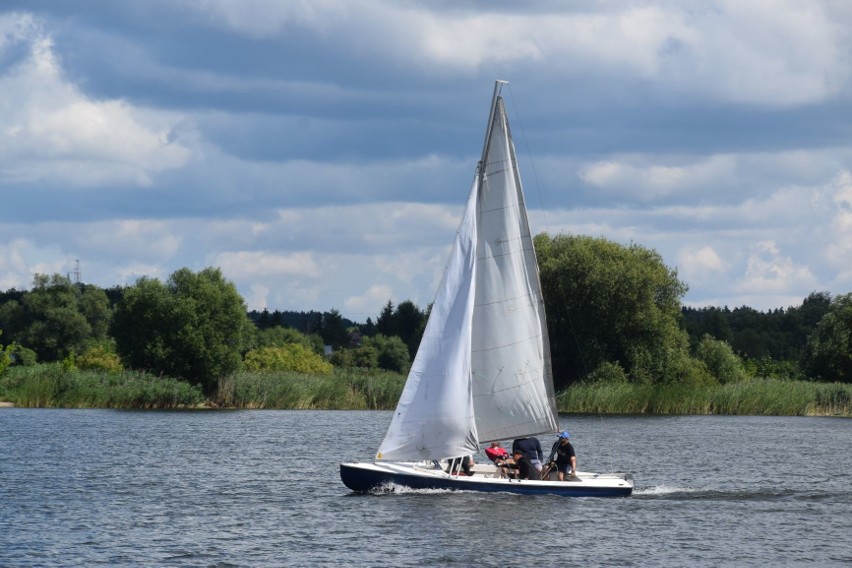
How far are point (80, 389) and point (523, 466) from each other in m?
60.7

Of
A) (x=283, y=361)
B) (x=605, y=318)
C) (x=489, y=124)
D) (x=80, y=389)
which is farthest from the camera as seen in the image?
(x=283, y=361)

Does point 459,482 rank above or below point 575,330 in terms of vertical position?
below

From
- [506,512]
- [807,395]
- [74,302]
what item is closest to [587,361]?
[807,395]

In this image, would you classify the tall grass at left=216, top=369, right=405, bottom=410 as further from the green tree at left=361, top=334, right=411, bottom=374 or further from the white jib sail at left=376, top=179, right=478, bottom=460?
the green tree at left=361, top=334, right=411, bottom=374

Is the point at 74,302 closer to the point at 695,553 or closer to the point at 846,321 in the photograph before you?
the point at 846,321

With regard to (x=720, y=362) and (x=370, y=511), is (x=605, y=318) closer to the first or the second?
(x=720, y=362)

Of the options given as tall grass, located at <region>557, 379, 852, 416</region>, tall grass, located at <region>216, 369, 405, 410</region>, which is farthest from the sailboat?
tall grass, located at <region>216, 369, 405, 410</region>

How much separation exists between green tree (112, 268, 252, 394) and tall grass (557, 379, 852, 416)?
30998 millimetres

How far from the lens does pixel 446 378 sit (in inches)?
1531

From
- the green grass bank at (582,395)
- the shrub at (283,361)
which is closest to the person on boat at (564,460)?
the green grass bank at (582,395)

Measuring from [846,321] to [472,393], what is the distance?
83614 millimetres

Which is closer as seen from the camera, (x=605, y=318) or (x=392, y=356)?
(x=605, y=318)

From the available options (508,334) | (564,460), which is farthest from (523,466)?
(508,334)

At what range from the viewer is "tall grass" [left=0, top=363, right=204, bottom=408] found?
93.0 meters
